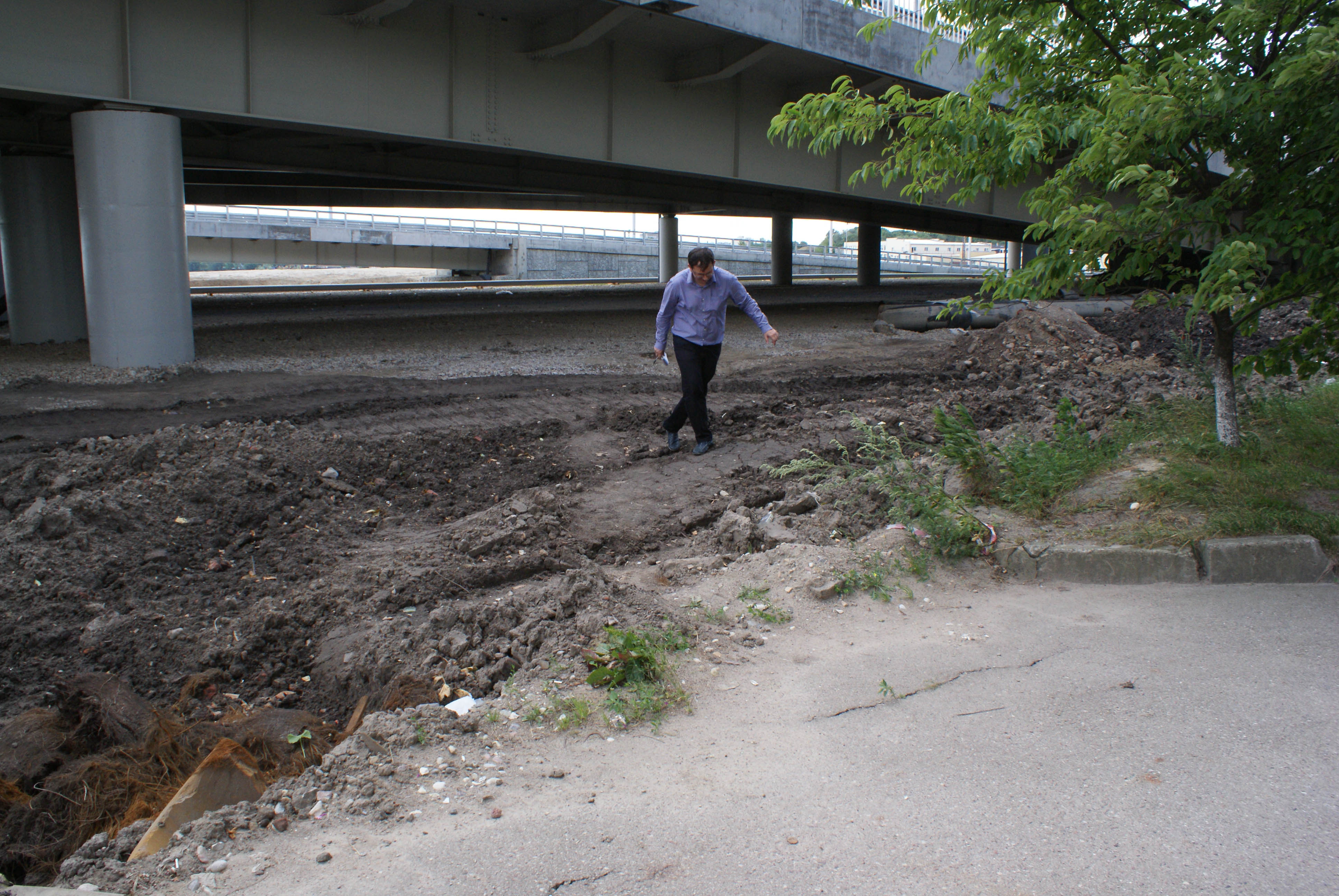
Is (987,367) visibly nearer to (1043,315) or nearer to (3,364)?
(1043,315)

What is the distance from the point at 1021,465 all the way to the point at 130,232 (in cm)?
1152

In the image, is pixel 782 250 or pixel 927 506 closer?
pixel 927 506

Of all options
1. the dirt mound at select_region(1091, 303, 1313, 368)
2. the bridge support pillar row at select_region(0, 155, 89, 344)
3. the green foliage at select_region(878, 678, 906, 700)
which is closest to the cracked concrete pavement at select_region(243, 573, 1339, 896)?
the green foliage at select_region(878, 678, 906, 700)

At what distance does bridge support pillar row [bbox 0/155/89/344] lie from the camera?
48.9 ft

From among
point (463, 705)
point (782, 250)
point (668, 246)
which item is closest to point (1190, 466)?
point (463, 705)

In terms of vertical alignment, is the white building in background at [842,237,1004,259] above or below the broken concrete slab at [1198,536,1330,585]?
above

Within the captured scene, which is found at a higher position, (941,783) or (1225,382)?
(1225,382)

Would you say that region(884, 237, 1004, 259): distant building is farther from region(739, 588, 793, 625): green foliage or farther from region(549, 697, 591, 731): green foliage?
region(549, 697, 591, 731): green foliage

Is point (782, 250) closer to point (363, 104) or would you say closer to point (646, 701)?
point (363, 104)

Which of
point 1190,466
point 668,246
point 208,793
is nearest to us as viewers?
point 208,793

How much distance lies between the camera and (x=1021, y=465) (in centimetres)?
634

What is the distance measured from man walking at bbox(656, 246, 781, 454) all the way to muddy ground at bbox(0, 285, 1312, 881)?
2.20 ft

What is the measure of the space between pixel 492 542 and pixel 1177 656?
395 cm

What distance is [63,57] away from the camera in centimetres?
1154
